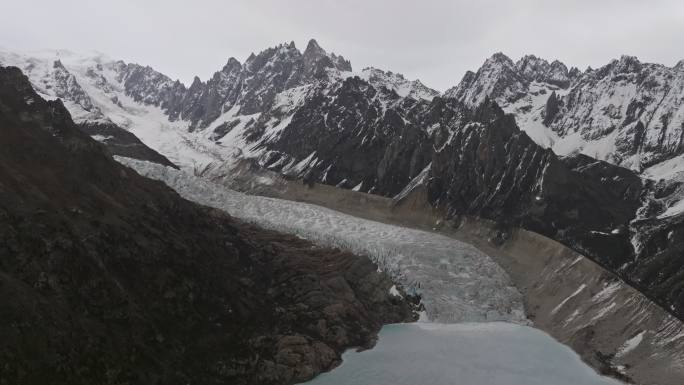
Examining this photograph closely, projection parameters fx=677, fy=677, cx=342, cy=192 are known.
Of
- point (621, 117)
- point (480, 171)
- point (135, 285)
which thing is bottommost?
point (135, 285)

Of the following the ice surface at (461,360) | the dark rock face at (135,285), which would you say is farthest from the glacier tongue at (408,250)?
the dark rock face at (135,285)

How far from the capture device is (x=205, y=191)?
136250 millimetres

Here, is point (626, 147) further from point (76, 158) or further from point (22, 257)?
point (22, 257)

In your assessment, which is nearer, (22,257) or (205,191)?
(22,257)

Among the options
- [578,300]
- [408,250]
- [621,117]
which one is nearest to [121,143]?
[408,250]

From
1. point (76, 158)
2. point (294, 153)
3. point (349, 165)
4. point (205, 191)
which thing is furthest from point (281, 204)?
point (76, 158)

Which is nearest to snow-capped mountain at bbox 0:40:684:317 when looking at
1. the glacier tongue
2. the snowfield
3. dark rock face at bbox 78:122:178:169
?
dark rock face at bbox 78:122:178:169

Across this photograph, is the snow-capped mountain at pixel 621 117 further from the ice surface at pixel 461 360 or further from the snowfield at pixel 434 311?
the ice surface at pixel 461 360

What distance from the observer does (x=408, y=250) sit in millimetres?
109375

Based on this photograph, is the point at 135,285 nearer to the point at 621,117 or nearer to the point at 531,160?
the point at 531,160

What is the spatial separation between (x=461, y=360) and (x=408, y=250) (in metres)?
38.1

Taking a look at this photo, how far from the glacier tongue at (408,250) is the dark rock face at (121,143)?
2975 cm

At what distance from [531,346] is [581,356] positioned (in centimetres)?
594

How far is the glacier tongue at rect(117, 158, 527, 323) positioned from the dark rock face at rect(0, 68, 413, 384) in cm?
870
